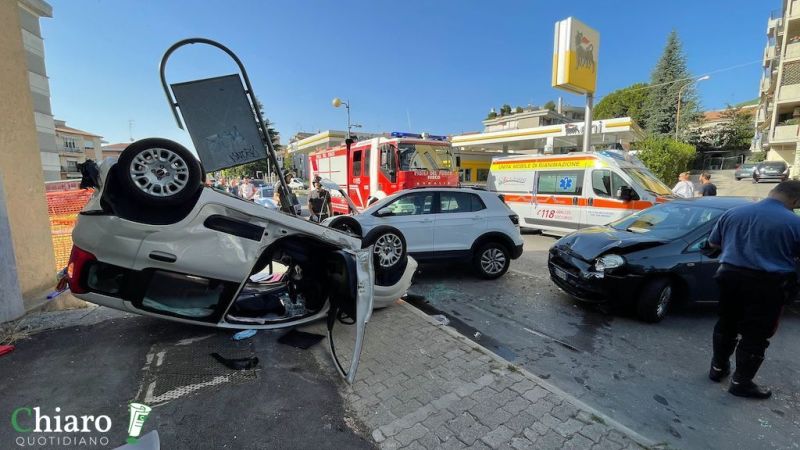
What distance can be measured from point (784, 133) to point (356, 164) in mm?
32970

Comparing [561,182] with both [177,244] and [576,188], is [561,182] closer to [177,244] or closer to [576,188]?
[576,188]

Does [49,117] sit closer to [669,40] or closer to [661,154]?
[661,154]

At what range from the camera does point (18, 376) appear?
2895 mm

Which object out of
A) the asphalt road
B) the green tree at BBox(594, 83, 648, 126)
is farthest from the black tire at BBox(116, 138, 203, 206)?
the green tree at BBox(594, 83, 648, 126)

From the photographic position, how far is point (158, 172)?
267 centimetres

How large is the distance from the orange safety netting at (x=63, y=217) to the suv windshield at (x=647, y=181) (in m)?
10.7

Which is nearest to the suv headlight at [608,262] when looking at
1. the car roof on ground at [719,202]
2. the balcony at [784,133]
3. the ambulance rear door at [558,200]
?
the car roof on ground at [719,202]

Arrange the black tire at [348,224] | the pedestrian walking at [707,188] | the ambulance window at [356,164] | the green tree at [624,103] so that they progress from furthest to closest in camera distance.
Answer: the green tree at [624,103], the ambulance window at [356,164], the pedestrian walking at [707,188], the black tire at [348,224]

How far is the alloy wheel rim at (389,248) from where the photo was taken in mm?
4883

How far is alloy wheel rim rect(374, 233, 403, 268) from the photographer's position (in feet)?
16.0

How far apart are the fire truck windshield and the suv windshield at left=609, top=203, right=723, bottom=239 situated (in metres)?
6.62

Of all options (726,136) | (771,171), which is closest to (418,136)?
(771,171)

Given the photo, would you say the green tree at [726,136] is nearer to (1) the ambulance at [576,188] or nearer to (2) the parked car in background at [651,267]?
(1) the ambulance at [576,188]

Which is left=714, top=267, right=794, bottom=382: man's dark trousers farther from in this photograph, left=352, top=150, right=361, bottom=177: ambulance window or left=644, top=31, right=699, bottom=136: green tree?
left=644, top=31, right=699, bottom=136: green tree
